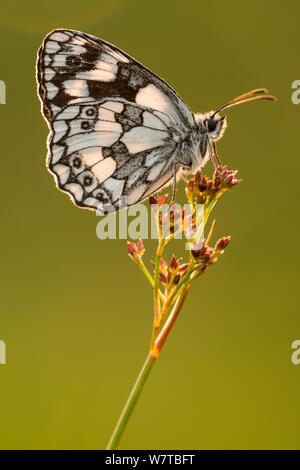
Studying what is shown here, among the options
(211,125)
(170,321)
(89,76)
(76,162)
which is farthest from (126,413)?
(89,76)

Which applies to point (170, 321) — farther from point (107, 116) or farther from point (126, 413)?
point (107, 116)

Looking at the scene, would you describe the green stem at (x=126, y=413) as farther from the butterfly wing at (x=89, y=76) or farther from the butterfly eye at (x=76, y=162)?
the butterfly wing at (x=89, y=76)

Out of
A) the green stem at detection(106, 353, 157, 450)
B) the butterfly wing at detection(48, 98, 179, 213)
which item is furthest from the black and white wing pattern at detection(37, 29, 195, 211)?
the green stem at detection(106, 353, 157, 450)

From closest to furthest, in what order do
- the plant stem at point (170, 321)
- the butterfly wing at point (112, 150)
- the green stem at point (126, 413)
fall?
1. the green stem at point (126, 413)
2. the plant stem at point (170, 321)
3. the butterfly wing at point (112, 150)

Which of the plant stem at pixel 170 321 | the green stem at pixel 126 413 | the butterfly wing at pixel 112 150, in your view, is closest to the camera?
the green stem at pixel 126 413

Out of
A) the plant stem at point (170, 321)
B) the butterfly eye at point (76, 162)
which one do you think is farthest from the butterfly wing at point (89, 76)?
the plant stem at point (170, 321)

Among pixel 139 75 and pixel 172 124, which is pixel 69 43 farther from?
pixel 172 124

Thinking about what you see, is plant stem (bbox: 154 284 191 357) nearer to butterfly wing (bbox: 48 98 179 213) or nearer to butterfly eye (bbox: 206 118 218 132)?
butterfly wing (bbox: 48 98 179 213)
